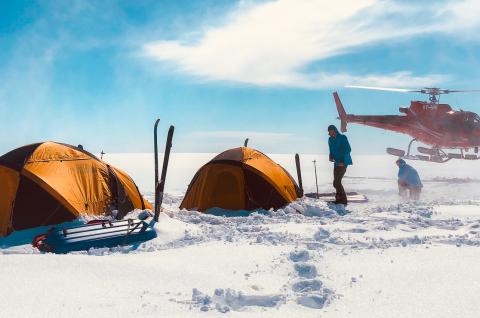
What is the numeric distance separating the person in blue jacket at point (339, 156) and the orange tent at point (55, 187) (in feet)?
18.4

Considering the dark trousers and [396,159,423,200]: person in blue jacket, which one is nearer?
the dark trousers

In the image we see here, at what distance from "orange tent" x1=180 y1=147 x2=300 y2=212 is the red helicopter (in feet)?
63.1

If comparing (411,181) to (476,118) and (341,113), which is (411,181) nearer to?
(476,118)

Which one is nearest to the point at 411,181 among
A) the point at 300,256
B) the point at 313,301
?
the point at 300,256

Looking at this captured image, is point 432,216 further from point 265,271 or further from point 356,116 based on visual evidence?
point 356,116

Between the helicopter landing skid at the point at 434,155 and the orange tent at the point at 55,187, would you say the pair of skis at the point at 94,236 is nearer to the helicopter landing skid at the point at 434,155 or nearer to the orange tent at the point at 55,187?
the orange tent at the point at 55,187

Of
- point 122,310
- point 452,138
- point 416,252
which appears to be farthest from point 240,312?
point 452,138

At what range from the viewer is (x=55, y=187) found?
835 centimetres

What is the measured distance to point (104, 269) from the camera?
16.2 feet

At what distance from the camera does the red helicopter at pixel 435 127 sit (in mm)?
29234

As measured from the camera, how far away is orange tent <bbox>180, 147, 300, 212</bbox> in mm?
11344

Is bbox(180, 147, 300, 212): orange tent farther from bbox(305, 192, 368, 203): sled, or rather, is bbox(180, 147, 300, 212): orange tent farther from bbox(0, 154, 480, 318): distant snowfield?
bbox(0, 154, 480, 318): distant snowfield

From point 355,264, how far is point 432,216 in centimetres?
464

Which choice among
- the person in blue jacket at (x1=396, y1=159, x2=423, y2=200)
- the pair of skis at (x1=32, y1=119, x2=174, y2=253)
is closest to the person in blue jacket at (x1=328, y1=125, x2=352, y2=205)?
the person in blue jacket at (x1=396, y1=159, x2=423, y2=200)
